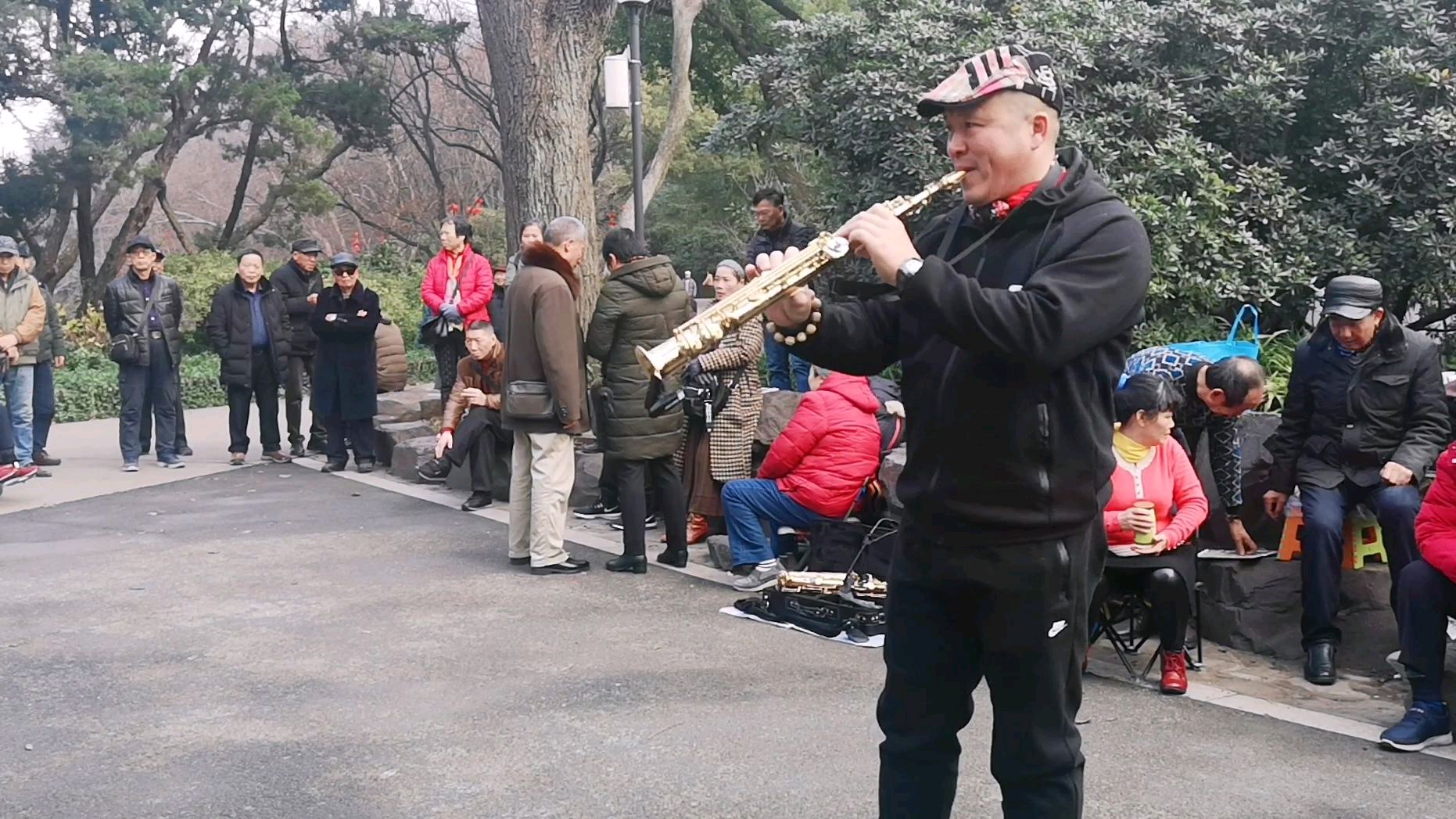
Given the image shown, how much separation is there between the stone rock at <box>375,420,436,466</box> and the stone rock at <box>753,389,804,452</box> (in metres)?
3.81

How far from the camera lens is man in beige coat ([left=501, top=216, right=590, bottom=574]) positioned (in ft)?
25.0

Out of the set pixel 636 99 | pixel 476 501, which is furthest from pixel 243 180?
pixel 476 501

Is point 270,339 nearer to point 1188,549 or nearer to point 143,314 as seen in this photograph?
point 143,314

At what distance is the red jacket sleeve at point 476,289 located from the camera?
37.2 ft

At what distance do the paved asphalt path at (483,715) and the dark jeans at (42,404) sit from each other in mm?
4340

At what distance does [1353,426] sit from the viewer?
5863 mm

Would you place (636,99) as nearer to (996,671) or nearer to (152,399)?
(152,399)

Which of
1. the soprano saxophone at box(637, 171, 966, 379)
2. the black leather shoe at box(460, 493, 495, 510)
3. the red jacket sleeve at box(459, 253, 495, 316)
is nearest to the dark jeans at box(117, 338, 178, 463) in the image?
Result: the red jacket sleeve at box(459, 253, 495, 316)

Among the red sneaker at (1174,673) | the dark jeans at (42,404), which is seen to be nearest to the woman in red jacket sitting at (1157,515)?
the red sneaker at (1174,673)

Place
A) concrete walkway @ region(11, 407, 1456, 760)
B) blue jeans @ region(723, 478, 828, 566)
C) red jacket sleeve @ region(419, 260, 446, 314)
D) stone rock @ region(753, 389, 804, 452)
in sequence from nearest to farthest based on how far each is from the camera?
concrete walkway @ region(11, 407, 1456, 760) → blue jeans @ region(723, 478, 828, 566) → stone rock @ region(753, 389, 804, 452) → red jacket sleeve @ region(419, 260, 446, 314)

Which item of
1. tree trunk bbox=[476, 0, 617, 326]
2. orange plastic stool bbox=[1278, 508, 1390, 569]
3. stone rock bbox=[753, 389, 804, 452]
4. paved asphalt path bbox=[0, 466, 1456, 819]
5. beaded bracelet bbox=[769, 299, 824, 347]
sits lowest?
paved asphalt path bbox=[0, 466, 1456, 819]

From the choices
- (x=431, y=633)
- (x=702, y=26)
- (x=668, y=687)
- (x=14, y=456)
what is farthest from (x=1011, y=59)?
(x=702, y=26)

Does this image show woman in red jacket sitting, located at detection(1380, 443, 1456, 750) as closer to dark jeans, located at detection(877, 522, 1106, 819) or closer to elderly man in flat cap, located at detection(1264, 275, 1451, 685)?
elderly man in flat cap, located at detection(1264, 275, 1451, 685)

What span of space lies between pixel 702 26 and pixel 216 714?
17881mm
